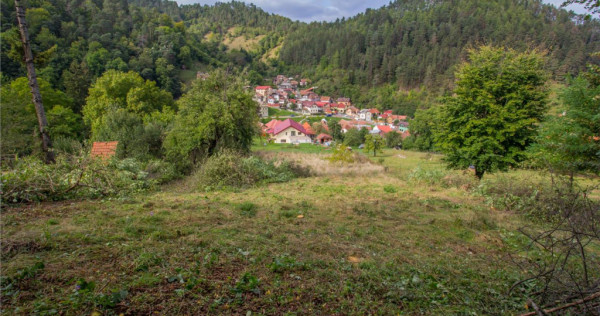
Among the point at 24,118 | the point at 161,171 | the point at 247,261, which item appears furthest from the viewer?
the point at 24,118

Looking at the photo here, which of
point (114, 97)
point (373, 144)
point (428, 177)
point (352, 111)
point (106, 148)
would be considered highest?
point (114, 97)

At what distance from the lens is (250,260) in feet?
12.4

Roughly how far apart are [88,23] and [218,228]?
69385mm

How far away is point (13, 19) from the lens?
130 ft

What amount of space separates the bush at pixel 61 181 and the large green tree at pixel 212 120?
574 cm

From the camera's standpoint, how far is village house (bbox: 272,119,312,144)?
51.4 meters

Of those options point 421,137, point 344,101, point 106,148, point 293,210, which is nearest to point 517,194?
point 293,210

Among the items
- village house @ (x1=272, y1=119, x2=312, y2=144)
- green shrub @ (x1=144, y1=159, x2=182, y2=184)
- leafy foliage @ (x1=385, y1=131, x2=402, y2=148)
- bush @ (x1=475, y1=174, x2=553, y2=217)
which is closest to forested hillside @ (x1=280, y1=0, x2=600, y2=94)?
leafy foliage @ (x1=385, y1=131, x2=402, y2=148)

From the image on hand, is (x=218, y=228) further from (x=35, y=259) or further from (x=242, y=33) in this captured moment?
(x=242, y=33)

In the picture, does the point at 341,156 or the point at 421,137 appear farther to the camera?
the point at 421,137

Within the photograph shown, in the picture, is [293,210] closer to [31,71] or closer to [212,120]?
[31,71]

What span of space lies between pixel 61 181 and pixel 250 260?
20.5 ft

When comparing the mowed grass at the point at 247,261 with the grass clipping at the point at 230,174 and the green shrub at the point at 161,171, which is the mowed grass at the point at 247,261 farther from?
the green shrub at the point at 161,171

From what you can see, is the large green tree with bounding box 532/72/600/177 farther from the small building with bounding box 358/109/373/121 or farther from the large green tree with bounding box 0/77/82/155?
the small building with bounding box 358/109/373/121
